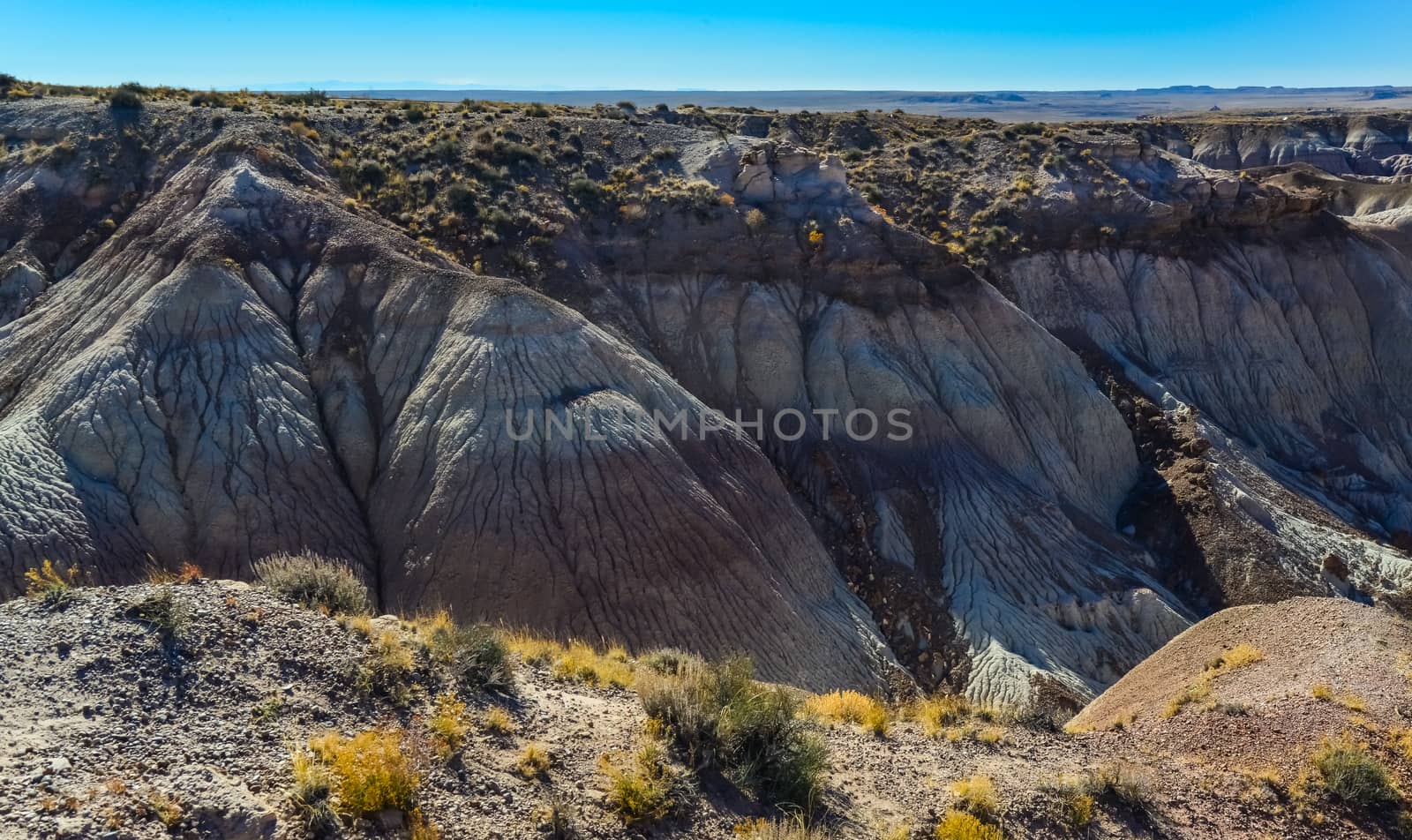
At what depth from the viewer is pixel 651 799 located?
25.2 ft

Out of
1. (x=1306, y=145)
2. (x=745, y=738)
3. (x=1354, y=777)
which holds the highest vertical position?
(x=1306, y=145)

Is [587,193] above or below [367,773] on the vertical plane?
above

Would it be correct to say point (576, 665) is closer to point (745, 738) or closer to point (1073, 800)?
point (745, 738)

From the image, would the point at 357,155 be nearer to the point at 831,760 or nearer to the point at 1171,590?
the point at 831,760

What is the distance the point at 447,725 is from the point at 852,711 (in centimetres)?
572

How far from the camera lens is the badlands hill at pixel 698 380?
1972cm

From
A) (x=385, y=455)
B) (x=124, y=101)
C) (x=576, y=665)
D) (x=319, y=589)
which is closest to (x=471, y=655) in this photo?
(x=576, y=665)

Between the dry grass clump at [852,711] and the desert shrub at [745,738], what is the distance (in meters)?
1.61

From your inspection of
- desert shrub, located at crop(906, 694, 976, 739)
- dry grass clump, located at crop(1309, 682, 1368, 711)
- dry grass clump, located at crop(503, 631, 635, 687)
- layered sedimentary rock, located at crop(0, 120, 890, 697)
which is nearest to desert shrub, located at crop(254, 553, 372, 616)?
dry grass clump, located at crop(503, 631, 635, 687)

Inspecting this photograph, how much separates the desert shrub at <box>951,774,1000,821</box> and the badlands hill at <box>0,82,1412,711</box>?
10289mm

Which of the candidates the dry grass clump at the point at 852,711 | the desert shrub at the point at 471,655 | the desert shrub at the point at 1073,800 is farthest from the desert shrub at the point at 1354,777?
the desert shrub at the point at 471,655

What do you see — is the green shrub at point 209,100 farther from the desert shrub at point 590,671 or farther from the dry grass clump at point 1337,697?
the dry grass clump at point 1337,697

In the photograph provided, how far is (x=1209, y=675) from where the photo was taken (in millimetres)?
13703

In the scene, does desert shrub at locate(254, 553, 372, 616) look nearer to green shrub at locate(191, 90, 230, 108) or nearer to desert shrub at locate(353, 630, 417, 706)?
desert shrub at locate(353, 630, 417, 706)
